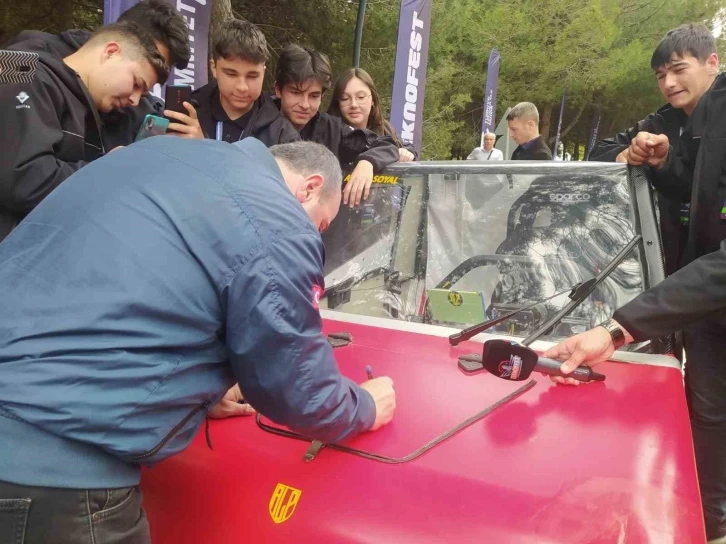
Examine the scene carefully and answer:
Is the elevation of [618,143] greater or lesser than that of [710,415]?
greater

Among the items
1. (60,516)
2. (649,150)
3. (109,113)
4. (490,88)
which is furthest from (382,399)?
(490,88)

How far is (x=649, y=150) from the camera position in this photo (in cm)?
204

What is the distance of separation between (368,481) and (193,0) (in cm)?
512

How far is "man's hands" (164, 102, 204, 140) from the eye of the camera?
231cm

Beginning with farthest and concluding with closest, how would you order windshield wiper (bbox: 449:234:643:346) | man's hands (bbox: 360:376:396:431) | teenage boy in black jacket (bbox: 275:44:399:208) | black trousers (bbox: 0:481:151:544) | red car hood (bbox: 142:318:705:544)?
1. teenage boy in black jacket (bbox: 275:44:399:208)
2. windshield wiper (bbox: 449:234:643:346)
3. man's hands (bbox: 360:376:396:431)
4. red car hood (bbox: 142:318:705:544)
5. black trousers (bbox: 0:481:151:544)

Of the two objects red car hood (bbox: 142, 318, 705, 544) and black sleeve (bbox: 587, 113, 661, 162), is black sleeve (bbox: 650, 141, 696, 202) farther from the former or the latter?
red car hood (bbox: 142, 318, 705, 544)

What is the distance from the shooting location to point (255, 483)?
118 cm

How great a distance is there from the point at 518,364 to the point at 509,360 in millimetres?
26


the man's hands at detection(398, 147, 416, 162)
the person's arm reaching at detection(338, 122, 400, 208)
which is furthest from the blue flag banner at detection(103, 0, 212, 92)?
the man's hands at detection(398, 147, 416, 162)

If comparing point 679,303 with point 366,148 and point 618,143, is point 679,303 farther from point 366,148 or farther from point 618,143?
point 366,148

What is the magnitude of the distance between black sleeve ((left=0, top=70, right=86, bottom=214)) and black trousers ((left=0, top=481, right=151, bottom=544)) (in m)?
1.08

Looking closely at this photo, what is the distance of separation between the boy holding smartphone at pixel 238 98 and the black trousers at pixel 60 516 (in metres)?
1.79

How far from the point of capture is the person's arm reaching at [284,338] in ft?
3.23

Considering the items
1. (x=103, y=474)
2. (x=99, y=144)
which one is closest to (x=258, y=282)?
(x=103, y=474)
